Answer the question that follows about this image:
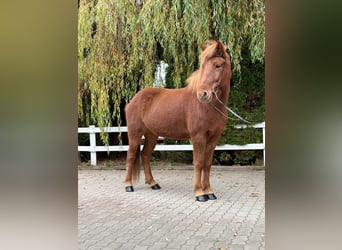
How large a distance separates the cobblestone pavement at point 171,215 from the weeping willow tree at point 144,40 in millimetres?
1235

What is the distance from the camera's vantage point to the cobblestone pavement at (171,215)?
2264mm

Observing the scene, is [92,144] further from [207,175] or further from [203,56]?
[203,56]

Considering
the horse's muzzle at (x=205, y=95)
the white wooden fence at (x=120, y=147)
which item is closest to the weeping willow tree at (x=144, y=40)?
the white wooden fence at (x=120, y=147)

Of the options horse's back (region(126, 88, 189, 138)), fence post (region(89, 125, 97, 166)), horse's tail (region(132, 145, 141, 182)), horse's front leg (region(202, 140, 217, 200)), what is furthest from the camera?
fence post (region(89, 125, 97, 166))

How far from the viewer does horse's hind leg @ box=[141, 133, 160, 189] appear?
4.13m

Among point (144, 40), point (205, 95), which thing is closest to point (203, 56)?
point (205, 95)

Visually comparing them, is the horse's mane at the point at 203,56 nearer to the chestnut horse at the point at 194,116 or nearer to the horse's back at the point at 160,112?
the chestnut horse at the point at 194,116

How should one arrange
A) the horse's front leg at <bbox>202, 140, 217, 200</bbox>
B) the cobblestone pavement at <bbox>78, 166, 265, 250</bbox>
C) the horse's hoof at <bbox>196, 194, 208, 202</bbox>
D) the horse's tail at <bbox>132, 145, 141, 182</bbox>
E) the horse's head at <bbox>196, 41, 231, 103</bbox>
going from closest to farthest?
the cobblestone pavement at <bbox>78, 166, 265, 250</bbox>, the horse's head at <bbox>196, 41, 231, 103</bbox>, the horse's hoof at <bbox>196, 194, 208, 202</bbox>, the horse's front leg at <bbox>202, 140, 217, 200</bbox>, the horse's tail at <bbox>132, 145, 141, 182</bbox>

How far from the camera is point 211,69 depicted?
125 inches

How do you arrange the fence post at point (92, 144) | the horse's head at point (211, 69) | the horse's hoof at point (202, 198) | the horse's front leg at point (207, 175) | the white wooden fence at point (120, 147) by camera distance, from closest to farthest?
the horse's head at point (211, 69) < the horse's hoof at point (202, 198) < the horse's front leg at point (207, 175) < the white wooden fence at point (120, 147) < the fence post at point (92, 144)

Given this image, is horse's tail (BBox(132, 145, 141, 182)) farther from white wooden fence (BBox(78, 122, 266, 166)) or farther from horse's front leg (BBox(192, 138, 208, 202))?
white wooden fence (BBox(78, 122, 266, 166))

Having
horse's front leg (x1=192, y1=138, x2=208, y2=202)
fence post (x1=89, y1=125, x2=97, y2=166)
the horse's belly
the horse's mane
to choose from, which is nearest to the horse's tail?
the horse's belly

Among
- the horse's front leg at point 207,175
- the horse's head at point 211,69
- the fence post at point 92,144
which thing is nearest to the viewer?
the horse's head at point 211,69
